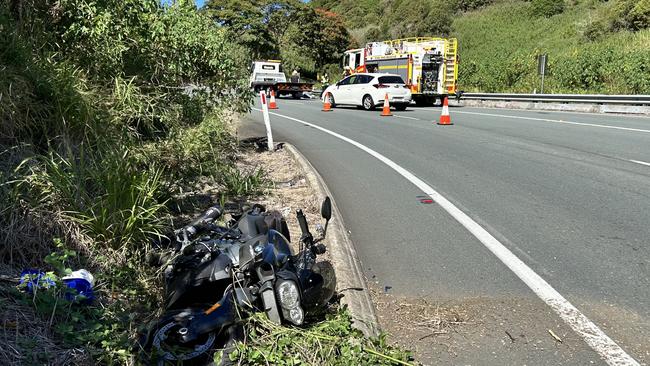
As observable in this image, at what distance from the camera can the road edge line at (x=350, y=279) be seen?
11.9 feet

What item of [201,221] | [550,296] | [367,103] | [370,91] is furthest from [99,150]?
[367,103]

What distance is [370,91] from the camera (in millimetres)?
22734

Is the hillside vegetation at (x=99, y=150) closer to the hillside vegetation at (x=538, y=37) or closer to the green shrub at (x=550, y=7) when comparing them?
the hillside vegetation at (x=538, y=37)

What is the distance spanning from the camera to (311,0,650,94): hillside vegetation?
2481cm

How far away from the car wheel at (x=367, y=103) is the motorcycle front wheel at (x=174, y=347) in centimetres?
2057

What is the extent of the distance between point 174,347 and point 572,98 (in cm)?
2191

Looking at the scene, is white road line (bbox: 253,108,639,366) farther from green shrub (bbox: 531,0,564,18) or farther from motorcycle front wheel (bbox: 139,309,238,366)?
green shrub (bbox: 531,0,564,18)

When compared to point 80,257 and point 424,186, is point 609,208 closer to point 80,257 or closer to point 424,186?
point 424,186

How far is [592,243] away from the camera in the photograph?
17.2 feet

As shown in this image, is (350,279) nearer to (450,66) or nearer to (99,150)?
(99,150)

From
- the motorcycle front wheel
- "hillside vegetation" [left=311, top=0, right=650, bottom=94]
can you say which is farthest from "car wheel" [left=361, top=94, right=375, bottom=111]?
the motorcycle front wheel

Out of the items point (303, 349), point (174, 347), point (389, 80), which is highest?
point (389, 80)

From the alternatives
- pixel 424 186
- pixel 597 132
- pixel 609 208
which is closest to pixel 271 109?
pixel 597 132

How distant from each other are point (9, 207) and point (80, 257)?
0.57m
